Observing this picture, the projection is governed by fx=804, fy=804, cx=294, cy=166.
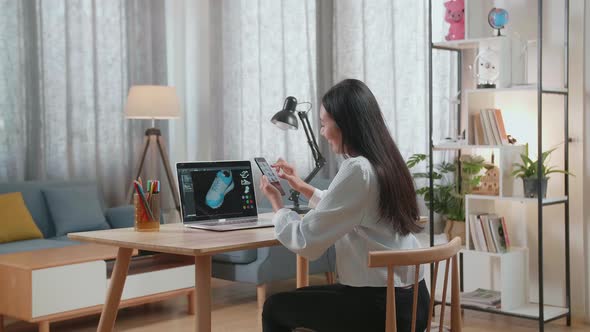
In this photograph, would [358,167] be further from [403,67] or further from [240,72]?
[240,72]

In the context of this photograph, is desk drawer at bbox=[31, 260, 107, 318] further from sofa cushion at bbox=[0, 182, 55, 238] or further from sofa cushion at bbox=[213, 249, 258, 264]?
sofa cushion at bbox=[0, 182, 55, 238]

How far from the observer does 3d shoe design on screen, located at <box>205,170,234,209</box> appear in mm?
3008

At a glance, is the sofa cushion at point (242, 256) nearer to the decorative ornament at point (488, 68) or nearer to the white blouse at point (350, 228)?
the decorative ornament at point (488, 68)

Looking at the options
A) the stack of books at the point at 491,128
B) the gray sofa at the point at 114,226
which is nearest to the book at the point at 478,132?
the stack of books at the point at 491,128

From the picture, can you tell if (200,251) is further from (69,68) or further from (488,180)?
(69,68)

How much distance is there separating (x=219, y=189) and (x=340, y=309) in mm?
879

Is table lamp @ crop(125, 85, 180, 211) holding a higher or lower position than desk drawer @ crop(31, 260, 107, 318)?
higher

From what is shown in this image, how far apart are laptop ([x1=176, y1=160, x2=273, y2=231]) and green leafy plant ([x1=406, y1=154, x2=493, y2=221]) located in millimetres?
1581

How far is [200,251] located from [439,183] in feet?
11.3

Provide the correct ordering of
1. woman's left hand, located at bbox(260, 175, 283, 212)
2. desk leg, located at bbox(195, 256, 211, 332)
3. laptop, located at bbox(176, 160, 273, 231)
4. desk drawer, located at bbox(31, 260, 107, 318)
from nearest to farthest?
desk leg, located at bbox(195, 256, 211, 332) → woman's left hand, located at bbox(260, 175, 283, 212) → laptop, located at bbox(176, 160, 273, 231) → desk drawer, located at bbox(31, 260, 107, 318)

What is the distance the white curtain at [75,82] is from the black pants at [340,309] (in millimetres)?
3290

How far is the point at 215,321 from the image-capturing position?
439 cm

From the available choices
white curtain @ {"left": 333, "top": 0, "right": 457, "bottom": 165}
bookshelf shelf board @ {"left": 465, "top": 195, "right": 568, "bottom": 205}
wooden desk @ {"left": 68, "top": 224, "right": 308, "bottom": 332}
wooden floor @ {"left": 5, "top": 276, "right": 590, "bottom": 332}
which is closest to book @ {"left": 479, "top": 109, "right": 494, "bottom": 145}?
bookshelf shelf board @ {"left": 465, "top": 195, "right": 568, "bottom": 205}

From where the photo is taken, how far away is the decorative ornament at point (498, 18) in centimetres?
418
